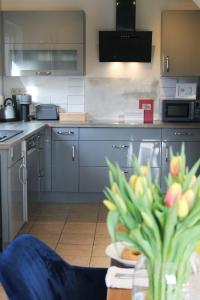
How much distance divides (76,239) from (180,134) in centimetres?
174

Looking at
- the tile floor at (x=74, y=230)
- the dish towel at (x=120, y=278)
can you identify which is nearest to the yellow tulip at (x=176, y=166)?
the dish towel at (x=120, y=278)

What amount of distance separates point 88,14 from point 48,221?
2544 millimetres

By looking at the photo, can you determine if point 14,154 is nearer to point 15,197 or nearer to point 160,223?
point 15,197

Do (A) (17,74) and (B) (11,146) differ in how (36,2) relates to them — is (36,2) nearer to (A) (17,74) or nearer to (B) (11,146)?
(A) (17,74)

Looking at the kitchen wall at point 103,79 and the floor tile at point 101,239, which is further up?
the kitchen wall at point 103,79

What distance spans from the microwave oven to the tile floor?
4.42 feet

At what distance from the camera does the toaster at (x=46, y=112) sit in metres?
5.24

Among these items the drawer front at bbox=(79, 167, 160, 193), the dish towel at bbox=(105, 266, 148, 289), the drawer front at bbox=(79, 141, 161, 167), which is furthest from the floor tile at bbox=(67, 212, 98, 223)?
the dish towel at bbox=(105, 266, 148, 289)

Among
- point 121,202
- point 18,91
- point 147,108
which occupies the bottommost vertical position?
point 121,202

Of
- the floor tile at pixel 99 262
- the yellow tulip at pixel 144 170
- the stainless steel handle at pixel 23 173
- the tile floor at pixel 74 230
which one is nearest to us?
the yellow tulip at pixel 144 170

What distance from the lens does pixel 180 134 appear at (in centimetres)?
482

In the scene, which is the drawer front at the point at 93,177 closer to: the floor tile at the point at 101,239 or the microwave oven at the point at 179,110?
the microwave oven at the point at 179,110

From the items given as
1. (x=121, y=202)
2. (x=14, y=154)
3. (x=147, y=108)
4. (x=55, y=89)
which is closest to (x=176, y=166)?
Answer: (x=121, y=202)

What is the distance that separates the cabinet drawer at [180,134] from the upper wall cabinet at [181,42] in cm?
68
